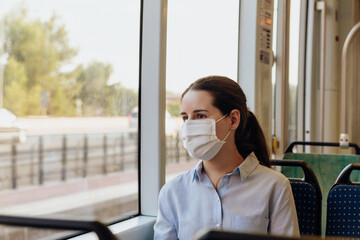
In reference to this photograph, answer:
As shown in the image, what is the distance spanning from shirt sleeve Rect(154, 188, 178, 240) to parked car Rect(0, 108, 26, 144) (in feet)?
1.93

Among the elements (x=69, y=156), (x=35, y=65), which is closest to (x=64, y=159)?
(x=69, y=156)

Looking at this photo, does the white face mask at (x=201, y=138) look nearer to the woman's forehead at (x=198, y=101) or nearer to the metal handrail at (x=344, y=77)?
the woman's forehead at (x=198, y=101)

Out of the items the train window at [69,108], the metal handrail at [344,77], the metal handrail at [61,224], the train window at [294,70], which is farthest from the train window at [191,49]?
the train window at [294,70]

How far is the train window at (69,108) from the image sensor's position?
5.50 feet

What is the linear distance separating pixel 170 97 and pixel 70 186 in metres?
0.65

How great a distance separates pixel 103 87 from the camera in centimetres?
228

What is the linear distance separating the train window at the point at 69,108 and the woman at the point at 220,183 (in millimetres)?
467

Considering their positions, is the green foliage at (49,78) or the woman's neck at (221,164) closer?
the green foliage at (49,78)

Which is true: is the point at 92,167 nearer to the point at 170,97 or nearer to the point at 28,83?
the point at 170,97

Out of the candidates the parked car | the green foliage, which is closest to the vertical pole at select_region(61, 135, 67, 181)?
the green foliage

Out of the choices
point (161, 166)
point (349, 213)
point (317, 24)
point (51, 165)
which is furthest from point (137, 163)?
point (317, 24)

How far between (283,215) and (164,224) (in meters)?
0.46

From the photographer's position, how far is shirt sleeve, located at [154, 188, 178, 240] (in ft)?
5.98

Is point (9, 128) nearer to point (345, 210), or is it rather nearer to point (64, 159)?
point (64, 159)
